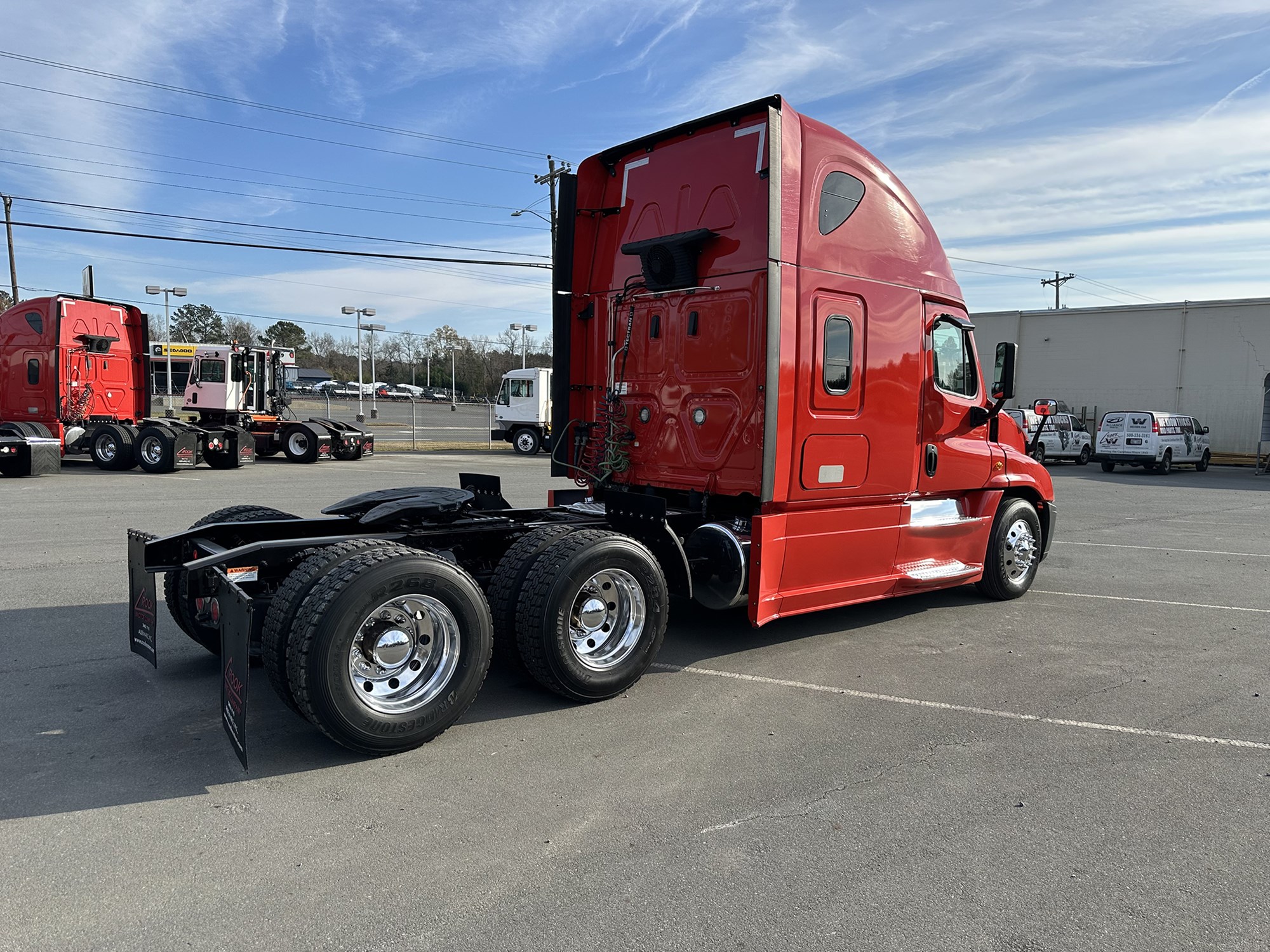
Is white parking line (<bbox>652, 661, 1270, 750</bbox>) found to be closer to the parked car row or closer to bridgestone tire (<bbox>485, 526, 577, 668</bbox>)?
bridgestone tire (<bbox>485, 526, 577, 668</bbox>)

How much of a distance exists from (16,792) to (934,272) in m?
6.55

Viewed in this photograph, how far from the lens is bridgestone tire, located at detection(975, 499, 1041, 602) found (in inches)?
299

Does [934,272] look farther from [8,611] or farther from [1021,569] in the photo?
[8,611]

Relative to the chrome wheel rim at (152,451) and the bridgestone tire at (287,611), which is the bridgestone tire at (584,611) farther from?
the chrome wheel rim at (152,451)

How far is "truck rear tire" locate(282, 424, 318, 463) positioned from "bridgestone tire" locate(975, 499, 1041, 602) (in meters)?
19.3

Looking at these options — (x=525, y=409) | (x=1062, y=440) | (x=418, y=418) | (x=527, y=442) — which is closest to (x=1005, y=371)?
(x=527, y=442)

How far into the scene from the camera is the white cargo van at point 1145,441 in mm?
25812

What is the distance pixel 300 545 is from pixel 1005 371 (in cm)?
555

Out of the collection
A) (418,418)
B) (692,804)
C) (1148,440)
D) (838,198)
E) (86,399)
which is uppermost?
(838,198)

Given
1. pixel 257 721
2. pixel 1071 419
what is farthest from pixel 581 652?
pixel 1071 419

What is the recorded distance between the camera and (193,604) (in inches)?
206

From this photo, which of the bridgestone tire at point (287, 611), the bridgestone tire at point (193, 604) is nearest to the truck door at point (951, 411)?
the bridgestone tire at point (287, 611)

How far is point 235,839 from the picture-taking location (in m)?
3.31

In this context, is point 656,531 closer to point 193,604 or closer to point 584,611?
point 584,611
